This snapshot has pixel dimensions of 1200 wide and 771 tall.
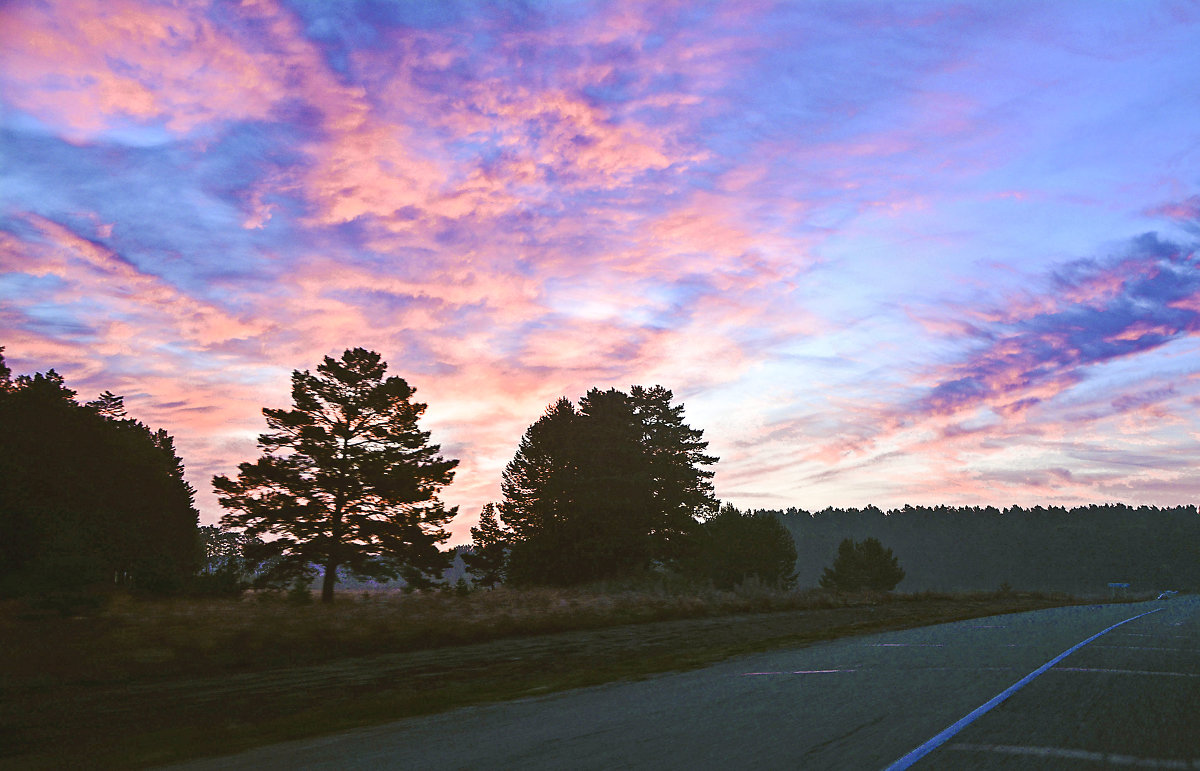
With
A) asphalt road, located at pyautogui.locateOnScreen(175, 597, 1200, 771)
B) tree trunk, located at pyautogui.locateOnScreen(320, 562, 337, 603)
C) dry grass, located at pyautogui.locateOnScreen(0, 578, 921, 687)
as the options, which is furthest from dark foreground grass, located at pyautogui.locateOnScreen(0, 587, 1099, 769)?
tree trunk, located at pyautogui.locateOnScreen(320, 562, 337, 603)

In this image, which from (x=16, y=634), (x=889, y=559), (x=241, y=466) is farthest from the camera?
(x=889, y=559)

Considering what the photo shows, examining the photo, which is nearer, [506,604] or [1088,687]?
[1088,687]

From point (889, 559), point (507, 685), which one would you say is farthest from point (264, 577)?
point (889, 559)

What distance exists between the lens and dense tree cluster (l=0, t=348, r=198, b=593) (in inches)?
1362

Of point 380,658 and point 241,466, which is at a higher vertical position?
point 241,466

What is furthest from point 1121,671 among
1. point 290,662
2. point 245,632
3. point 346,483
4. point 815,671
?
point 346,483

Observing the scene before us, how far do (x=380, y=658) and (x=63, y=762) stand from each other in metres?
7.68

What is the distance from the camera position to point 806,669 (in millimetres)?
9352

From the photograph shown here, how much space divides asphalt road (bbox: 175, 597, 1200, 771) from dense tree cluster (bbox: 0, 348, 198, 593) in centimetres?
2615

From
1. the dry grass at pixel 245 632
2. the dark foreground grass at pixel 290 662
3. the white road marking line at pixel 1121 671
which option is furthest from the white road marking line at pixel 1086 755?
the dry grass at pixel 245 632

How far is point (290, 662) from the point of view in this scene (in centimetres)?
1282

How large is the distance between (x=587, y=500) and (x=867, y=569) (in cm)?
5105

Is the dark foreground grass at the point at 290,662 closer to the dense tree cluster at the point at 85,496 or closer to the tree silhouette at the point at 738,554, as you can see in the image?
the dense tree cluster at the point at 85,496

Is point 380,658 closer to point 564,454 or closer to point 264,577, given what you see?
point 264,577
